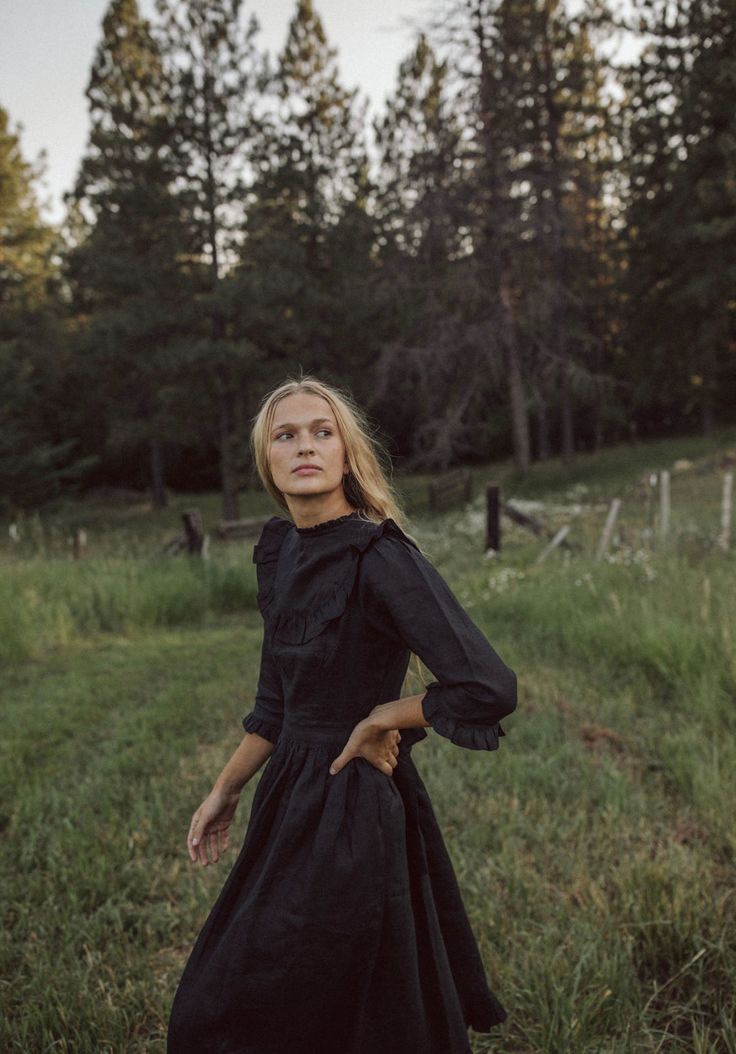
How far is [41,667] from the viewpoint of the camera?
688 cm

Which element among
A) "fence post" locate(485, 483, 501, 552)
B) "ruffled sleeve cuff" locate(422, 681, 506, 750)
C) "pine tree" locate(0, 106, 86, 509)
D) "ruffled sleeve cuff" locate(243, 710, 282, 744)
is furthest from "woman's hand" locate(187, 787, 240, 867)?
"pine tree" locate(0, 106, 86, 509)

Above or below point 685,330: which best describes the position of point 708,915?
below

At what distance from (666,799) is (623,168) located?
25884 mm

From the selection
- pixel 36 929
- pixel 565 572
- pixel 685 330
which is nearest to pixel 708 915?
pixel 36 929

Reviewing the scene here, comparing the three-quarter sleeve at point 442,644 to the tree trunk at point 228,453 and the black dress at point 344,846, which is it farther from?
the tree trunk at point 228,453

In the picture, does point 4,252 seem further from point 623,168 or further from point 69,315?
point 623,168

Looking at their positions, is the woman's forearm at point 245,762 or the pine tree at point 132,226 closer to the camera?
the woman's forearm at point 245,762

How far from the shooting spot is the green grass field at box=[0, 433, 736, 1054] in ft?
8.15

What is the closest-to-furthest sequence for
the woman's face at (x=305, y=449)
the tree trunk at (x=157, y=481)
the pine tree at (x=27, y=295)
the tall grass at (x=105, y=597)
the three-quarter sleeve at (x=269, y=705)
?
the woman's face at (x=305, y=449), the three-quarter sleeve at (x=269, y=705), the tall grass at (x=105, y=597), the pine tree at (x=27, y=295), the tree trunk at (x=157, y=481)

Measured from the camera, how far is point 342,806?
1.57m

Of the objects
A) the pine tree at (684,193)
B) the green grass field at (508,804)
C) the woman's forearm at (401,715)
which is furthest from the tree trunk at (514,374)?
the woman's forearm at (401,715)

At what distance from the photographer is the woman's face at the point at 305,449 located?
67.4 inches

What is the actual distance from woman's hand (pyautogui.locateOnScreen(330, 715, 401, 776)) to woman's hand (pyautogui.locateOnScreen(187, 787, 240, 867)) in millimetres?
470

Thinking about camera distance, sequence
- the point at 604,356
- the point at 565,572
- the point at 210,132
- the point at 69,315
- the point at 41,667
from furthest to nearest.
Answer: the point at 604,356 → the point at 69,315 → the point at 210,132 → the point at 565,572 → the point at 41,667
